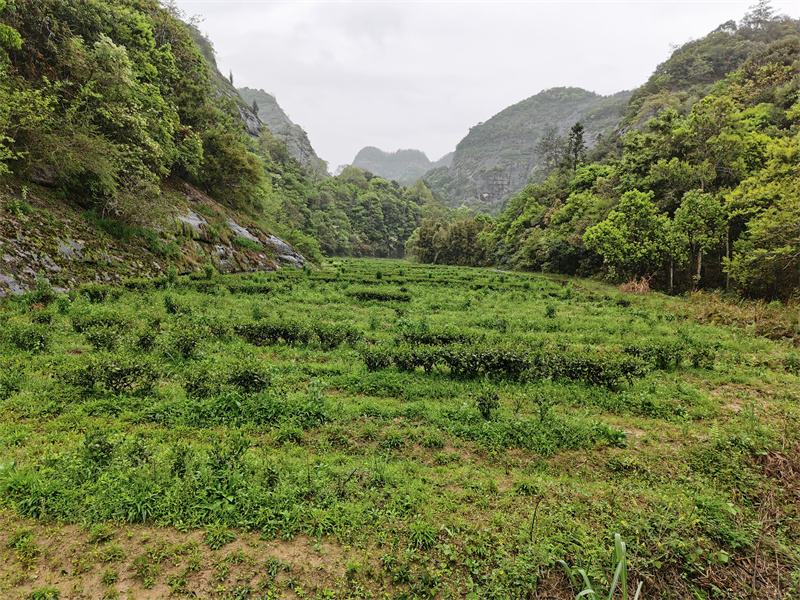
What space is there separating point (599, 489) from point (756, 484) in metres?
2.10

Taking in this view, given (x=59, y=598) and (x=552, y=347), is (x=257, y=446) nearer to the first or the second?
(x=59, y=598)

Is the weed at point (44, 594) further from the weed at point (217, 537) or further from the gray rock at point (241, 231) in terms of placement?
the gray rock at point (241, 231)

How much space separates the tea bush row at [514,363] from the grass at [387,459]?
5cm

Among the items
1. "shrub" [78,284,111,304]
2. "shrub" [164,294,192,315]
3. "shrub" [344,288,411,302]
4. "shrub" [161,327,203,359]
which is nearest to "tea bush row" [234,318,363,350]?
"shrub" [161,327,203,359]

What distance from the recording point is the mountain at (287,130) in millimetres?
118000

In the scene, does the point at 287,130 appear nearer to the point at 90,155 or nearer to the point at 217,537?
the point at 90,155

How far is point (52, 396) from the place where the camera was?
5746 millimetres

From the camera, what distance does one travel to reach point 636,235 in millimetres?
22344

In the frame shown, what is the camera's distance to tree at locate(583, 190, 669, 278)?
2084 cm

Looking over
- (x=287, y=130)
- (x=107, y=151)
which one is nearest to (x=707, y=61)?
(x=107, y=151)

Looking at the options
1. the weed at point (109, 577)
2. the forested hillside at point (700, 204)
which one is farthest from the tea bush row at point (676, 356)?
the weed at point (109, 577)

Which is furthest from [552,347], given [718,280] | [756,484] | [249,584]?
[718,280]

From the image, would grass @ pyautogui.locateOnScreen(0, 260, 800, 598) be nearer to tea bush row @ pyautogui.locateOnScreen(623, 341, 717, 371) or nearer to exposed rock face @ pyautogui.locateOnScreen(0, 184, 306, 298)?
tea bush row @ pyautogui.locateOnScreen(623, 341, 717, 371)

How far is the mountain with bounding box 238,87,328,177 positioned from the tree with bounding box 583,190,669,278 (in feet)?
326
